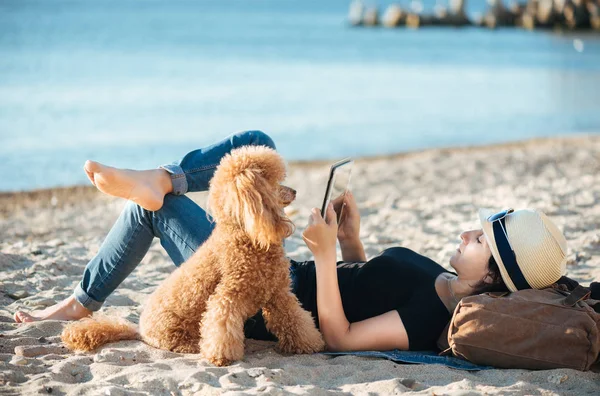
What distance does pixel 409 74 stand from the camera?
87.9 feet

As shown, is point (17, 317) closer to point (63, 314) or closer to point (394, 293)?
point (63, 314)

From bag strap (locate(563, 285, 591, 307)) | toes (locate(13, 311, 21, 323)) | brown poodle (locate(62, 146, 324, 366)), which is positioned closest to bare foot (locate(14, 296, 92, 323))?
toes (locate(13, 311, 21, 323))

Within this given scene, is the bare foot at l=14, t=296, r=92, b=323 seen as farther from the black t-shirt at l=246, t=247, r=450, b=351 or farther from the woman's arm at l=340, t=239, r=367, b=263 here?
the woman's arm at l=340, t=239, r=367, b=263

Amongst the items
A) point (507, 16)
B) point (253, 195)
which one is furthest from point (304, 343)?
point (507, 16)

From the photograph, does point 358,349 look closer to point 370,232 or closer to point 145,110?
point 370,232

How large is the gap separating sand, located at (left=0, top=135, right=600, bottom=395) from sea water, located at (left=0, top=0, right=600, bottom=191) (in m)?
2.41

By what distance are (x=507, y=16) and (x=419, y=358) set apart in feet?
180

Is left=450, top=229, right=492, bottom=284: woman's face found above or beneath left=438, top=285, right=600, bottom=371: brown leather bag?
above

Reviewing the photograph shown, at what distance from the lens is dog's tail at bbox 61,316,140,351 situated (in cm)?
370

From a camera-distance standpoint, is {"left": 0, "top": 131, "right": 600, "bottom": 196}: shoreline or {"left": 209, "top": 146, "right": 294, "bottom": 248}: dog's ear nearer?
{"left": 209, "top": 146, "right": 294, "bottom": 248}: dog's ear

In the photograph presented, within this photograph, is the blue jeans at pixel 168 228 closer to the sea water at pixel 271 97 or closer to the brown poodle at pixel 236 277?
the brown poodle at pixel 236 277

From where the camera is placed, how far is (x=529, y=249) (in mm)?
3381

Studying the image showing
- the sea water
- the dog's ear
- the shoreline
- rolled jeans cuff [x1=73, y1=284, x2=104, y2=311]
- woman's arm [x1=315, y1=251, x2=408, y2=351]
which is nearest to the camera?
the dog's ear

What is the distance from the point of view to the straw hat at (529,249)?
3.38m
